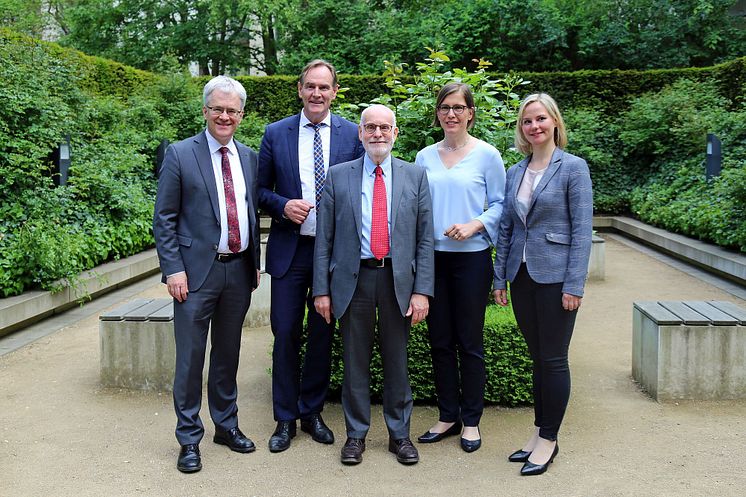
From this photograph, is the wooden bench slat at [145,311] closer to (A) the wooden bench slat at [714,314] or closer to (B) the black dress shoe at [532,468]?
(B) the black dress shoe at [532,468]

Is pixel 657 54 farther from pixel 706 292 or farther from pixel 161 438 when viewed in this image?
pixel 161 438

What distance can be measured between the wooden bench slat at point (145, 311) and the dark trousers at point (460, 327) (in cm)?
217

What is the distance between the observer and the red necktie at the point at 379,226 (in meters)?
3.57

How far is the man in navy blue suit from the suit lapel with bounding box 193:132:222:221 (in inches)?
12.1

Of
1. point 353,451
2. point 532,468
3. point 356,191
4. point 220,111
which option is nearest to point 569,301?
point 532,468

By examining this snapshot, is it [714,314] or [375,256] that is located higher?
[375,256]

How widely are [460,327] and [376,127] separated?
1154 millimetres

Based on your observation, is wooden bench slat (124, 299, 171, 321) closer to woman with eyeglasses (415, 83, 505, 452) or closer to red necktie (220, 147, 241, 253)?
red necktie (220, 147, 241, 253)

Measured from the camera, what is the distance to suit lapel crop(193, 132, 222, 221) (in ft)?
12.0

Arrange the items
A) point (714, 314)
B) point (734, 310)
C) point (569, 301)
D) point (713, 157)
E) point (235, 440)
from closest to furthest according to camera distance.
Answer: point (569, 301) < point (235, 440) < point (714, 314) < point (734, 310) < point (713, 157)

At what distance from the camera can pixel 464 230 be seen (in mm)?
3664

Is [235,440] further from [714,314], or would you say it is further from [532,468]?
[714,314]

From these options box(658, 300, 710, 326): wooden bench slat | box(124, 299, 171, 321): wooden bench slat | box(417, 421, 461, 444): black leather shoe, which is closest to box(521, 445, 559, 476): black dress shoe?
box(417, 421, 461, 444): black leather shoe

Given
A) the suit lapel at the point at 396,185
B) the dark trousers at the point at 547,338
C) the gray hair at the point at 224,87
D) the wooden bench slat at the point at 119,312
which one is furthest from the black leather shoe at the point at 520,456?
the wooden bench slat at the point at 119,312
